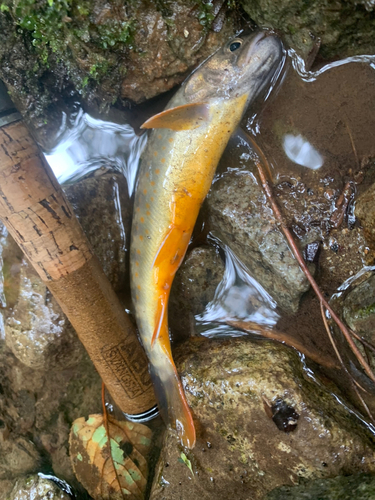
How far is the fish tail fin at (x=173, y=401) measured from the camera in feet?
7.72

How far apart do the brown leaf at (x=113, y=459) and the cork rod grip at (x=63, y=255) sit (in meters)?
0.56

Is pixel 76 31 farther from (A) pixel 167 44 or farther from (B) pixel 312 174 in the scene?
(B) pixel 312 174

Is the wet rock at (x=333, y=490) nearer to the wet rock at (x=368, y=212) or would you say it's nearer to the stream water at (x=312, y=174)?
the stream water at (x=312, y=174)

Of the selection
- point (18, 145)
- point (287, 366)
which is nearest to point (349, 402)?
point (287, 366)

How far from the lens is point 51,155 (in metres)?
2.96

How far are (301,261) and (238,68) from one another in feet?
4.05

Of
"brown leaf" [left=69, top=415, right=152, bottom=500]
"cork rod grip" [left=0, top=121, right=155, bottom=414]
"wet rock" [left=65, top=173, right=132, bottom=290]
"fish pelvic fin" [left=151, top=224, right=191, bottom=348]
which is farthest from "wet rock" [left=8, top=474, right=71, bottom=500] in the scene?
"wet rock" [left=65, top=173, right=132, bottom=290]

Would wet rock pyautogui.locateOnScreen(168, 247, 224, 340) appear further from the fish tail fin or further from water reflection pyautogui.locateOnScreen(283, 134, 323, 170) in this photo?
water reflection pyautogui.locateOnScreen(283, 134, 323, 170)

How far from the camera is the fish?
2.17 m

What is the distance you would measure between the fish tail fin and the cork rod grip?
14cm

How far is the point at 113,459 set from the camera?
270 centimetres

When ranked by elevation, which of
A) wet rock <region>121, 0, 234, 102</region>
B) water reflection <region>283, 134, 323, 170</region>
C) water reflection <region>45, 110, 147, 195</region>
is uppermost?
wet rock <region>121, 0, 234, 102</region>

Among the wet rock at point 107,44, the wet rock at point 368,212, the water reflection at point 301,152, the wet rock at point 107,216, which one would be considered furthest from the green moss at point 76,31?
the wet rock at point 368,212

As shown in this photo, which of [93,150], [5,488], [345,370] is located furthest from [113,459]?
[93,150]
